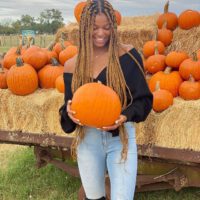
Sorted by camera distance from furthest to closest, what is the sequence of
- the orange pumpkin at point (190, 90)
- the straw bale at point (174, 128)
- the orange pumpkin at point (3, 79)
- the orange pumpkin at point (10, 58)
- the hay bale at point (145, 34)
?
the hay bale at point (145, 34) < the orange pumpkin at point (10, 58) < the orange pumpkin at point (3, 79) < the orange pumpkin at point (190, 90) < the straw bale at point (174, 128)

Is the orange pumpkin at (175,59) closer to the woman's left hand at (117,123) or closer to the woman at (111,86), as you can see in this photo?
the woman at (111,86)

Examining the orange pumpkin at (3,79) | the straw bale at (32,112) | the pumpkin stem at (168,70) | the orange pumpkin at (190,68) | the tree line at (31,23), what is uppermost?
the orange pumpkin at (190,68)

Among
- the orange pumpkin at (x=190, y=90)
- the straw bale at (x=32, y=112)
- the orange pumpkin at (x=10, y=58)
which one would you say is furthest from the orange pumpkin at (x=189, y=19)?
the orange pumpkin at (x=10, y=58)

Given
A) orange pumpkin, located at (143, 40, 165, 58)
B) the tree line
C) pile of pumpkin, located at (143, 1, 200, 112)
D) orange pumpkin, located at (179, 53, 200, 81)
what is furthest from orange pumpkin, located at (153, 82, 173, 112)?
the tree line

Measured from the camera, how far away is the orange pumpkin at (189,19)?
4.89m

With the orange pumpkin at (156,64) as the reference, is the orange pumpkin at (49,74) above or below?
below

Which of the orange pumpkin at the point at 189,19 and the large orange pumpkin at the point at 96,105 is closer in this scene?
the large orange pumpkin at the point at 96,105

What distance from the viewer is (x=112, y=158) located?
234cm

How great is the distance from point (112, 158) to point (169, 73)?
178 cm

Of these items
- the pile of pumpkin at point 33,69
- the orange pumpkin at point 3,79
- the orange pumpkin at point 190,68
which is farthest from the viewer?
the orange pumpkin at point 3,79

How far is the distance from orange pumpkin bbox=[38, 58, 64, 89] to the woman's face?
1824mm

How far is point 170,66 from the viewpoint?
3992mm

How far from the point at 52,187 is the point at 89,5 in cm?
289

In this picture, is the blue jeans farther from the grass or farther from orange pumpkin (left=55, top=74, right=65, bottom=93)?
the grass
